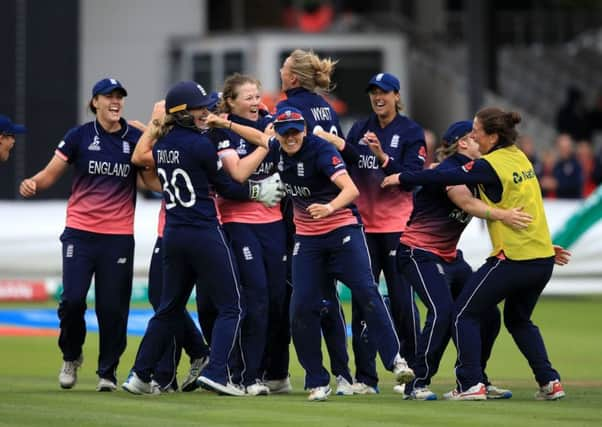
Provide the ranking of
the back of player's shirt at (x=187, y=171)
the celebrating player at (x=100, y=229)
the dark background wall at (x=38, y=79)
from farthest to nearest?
the dark background wall at (x=38, y=79), the celebrating player at (x=100, y=229), the back of player's shirt at (x=187, y=171)

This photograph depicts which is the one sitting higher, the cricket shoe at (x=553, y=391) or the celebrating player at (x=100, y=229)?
the celebrating player at (x=100, y=229)

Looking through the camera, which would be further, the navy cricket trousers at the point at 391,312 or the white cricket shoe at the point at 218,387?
the navy cricket trousers at the point at 391,312

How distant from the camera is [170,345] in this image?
12.2 metres

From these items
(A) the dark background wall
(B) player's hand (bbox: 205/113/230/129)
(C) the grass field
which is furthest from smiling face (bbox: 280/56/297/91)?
(A) the dark background wall

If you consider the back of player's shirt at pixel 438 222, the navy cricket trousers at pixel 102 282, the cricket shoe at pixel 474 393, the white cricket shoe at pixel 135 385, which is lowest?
the white cricket shoe at pixel 135 385

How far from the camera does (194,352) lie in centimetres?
1259

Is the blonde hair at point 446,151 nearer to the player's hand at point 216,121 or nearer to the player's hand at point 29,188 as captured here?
the player's hand at point 216,121

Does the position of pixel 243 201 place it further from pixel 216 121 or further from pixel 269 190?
pixel 216 121

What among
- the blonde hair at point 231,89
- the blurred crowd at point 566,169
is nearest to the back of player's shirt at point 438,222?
the blonde hair at point 231,89

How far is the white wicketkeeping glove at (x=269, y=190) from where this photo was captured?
1184 cm

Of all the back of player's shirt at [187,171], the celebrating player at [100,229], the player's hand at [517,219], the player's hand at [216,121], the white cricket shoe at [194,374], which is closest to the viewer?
the player's hand at [517,219]

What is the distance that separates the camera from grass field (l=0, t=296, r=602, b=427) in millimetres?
9867

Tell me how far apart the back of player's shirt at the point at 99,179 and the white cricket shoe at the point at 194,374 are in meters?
1.16

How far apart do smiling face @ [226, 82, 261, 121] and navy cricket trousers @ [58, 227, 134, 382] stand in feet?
4.27
